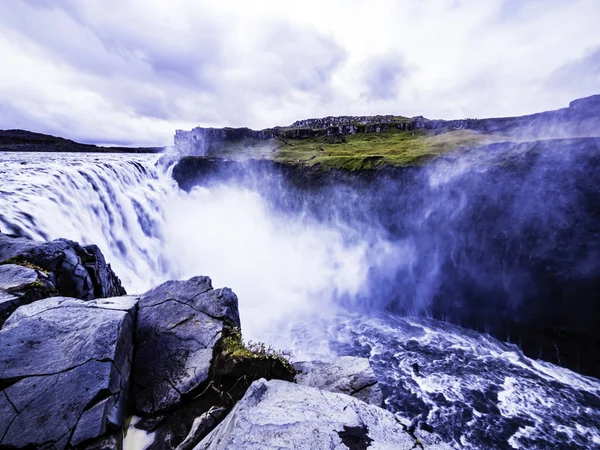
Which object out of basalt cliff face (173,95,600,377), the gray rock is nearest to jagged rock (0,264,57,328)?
the gray rock

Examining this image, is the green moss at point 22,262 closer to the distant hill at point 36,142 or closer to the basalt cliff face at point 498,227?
the basalt cliff face at point 498,227

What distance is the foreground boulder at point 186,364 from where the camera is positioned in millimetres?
7461

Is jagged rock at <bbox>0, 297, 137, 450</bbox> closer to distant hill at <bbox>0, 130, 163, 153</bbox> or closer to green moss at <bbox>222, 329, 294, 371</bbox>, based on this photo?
green moss at <bbox>222, 329, 294, 371</bbox>

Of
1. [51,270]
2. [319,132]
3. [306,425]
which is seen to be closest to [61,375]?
[306,425]

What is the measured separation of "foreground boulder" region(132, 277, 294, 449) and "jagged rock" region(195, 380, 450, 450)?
103 cm

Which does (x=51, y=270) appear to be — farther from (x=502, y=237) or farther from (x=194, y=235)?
(x=502, y=237)

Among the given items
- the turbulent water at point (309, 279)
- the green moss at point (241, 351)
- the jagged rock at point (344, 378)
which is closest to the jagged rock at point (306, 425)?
the turbulent water at point (309, 279)

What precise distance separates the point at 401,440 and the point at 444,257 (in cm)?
2672

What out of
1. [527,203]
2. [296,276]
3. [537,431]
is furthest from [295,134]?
[537,431]

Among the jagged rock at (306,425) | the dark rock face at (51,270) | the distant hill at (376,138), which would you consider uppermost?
the distant hill at (376,138)

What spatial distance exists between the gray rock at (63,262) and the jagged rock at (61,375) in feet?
12.2

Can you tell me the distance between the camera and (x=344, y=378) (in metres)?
9.73

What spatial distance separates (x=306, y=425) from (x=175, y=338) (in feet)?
17.2

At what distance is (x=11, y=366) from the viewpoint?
645 cm
